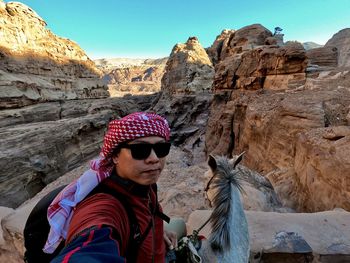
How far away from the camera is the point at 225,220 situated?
1.62 meters

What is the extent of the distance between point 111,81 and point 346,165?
111 metres

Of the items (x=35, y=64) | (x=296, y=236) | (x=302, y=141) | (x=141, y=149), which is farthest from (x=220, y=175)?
(x=35, y=64)

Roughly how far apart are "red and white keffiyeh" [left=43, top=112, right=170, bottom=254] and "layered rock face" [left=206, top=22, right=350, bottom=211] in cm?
386

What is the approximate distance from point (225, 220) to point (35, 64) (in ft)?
112

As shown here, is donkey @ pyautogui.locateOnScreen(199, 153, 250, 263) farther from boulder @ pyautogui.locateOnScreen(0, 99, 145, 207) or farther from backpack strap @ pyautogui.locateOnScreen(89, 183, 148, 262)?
boulder @ pyautogui.locateOnScreen(0, 99, 145, 207)

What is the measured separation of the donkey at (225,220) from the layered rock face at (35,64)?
2248cm

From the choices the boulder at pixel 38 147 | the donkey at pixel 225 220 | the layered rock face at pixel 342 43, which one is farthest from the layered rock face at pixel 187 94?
the donkey at pixel 225 220

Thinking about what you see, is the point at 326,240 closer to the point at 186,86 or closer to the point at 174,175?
the point at 174,175

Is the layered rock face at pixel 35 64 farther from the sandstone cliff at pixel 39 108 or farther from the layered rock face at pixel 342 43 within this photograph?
the layered rock face at pixel 342 43

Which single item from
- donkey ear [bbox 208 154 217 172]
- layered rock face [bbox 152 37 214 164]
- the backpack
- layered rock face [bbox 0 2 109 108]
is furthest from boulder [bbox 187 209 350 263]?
layered rock face [bbox 0 2 109 108]

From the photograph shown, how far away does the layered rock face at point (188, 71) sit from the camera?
3969 centimetres

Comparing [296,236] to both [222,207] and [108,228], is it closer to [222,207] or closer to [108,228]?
[222,207]

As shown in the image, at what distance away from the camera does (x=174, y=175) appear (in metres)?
14.8

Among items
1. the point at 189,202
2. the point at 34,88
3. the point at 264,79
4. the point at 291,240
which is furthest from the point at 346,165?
the point at 34,88
